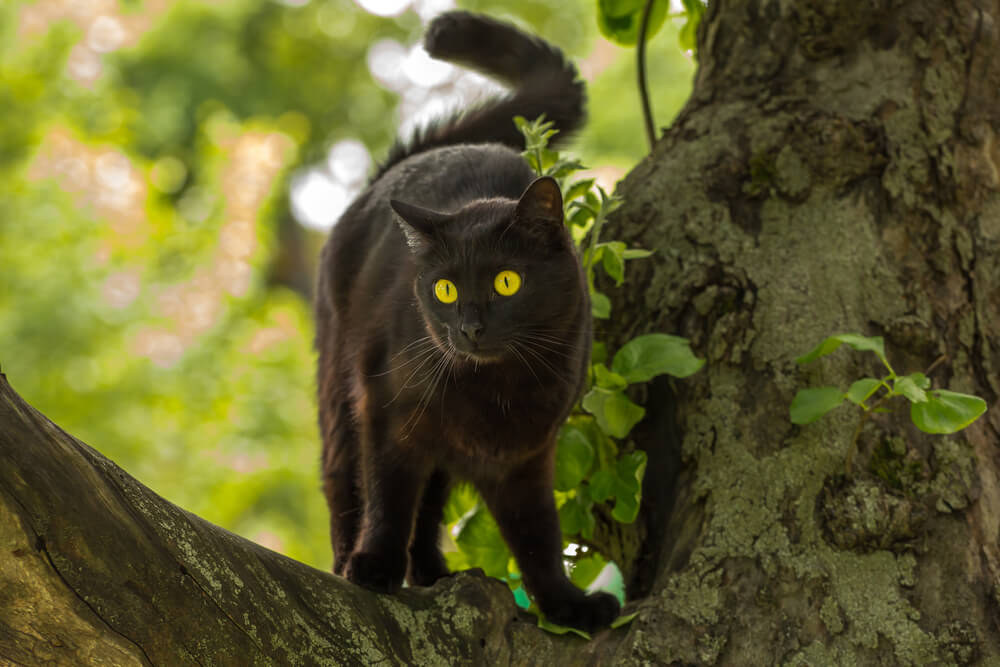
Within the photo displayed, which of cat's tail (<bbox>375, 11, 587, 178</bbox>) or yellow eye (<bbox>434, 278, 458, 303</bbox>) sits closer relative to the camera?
yellow eye (<bbox>434, 278, 458, 303</bbox>)

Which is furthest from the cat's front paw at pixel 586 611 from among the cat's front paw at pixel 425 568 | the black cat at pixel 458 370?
the cat's front paw at pixel 425 568

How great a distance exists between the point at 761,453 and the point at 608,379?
325 millimetres

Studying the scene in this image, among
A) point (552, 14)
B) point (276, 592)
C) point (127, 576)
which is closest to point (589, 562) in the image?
point (276, 592)

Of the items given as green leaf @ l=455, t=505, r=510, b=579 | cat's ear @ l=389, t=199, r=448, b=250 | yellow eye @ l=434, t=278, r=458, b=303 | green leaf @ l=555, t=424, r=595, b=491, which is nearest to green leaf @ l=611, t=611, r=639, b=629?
green leaf @ l=555, t=424, r=595, b=491

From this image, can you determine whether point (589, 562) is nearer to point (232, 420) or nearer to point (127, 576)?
point (127, 576)

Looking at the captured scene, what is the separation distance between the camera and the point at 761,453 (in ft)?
5.64

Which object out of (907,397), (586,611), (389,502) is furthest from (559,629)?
(907,397)

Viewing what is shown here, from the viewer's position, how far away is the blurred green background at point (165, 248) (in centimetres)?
516

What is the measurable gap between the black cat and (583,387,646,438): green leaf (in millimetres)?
51

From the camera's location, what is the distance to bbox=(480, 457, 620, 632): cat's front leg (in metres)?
1.81

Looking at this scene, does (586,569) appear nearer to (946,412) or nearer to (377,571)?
(377,571)

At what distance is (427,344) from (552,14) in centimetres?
891

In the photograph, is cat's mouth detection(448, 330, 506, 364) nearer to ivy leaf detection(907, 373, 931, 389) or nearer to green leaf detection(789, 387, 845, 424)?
green leaf detection(789, 387, 845, 424)

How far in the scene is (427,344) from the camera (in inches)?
68.5
